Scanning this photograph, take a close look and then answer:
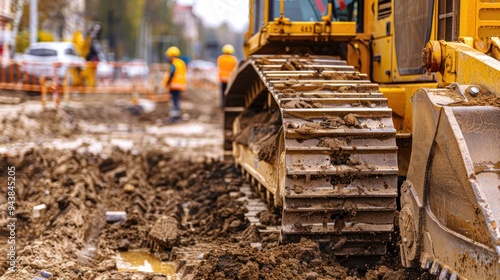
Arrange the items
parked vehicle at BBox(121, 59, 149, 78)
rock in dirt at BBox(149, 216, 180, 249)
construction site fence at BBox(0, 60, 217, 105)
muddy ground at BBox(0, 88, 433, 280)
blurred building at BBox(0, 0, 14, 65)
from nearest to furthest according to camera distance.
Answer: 1. muddy ground at BBox(0, 88, 433, 280)
2. rock in dirt at BBox(149, 216, 180, 249)
3. blurred building at BBox(0, 0, 14, 65)
4. construction site fence at BBox(0, 60, 217, 105)
5. parked vehicle at BBox(121, 59, 149, 78)

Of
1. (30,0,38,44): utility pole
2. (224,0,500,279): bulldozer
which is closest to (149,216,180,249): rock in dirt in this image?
(224,0,500,279): bulldozer

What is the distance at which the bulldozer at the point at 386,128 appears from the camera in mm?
4180

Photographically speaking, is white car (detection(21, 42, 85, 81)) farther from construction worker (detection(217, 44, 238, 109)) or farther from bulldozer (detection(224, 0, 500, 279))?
bulldozer (detection(224, 0, 500, 279))

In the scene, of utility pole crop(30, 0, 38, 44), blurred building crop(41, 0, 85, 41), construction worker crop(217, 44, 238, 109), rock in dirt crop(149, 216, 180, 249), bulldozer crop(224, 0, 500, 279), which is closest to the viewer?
bulldozer crop(224, 0, 500, 279)

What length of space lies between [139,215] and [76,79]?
1804 centimetres

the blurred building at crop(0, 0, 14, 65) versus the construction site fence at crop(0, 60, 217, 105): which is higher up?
the blurred building at crop(0, 0, 14, 65)

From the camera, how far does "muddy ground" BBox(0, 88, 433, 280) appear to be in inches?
204

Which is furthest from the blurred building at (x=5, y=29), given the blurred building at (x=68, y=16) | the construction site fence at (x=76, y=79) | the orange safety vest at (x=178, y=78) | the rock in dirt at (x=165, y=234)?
the rock in dirt at (x=165, y=234)

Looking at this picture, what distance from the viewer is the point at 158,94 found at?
26625mm

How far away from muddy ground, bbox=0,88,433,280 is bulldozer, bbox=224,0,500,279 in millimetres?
293

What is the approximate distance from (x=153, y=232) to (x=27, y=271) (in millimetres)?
1581

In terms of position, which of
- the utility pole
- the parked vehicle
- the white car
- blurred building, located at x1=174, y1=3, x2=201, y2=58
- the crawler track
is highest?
blurred building, located at x1=174, y1=3, x2=201, y2=58

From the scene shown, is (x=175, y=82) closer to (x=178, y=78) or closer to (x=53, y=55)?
(x=178, y=78)

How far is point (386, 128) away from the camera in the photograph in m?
5.47
